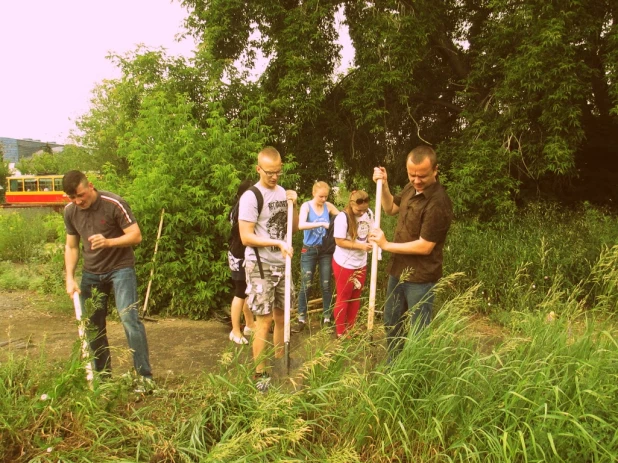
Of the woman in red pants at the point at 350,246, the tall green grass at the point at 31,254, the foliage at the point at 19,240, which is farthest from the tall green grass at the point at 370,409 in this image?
the foliage at the point at 19,240

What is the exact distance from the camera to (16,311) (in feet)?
23.6

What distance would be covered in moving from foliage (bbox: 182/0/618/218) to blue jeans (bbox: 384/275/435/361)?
4.97 meters

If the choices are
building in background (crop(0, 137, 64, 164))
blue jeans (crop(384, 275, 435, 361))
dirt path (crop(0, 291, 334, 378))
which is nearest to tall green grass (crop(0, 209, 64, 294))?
dirt path (crop(0, 291, 334, 378))

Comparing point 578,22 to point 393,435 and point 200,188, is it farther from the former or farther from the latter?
point 393,435

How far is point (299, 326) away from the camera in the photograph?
5.89 m

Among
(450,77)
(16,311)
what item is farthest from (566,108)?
(16,311)

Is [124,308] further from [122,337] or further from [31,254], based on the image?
[31,254]

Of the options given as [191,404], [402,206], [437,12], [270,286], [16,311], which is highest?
[437,12]

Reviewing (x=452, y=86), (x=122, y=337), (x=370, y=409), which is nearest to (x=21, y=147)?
(x=452, y=86)

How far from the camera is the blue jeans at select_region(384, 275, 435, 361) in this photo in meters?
3.35

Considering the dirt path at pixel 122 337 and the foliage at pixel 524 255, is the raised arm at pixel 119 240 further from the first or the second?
the foliage at pixel 524 255

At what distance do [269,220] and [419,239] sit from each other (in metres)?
1.14

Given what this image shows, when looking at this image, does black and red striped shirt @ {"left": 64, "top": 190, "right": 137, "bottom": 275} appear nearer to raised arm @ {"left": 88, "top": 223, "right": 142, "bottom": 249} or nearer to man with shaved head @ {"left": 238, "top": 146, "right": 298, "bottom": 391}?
raised arm @ {"left": 88, "top": 223, "right": 142, "bottom": 249}

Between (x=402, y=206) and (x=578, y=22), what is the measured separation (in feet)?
20.6
